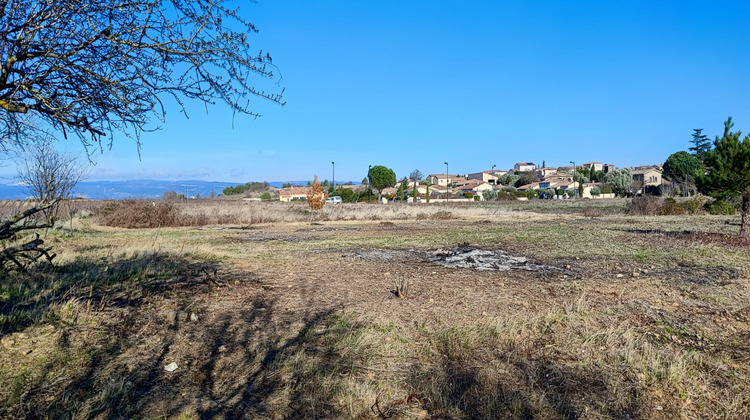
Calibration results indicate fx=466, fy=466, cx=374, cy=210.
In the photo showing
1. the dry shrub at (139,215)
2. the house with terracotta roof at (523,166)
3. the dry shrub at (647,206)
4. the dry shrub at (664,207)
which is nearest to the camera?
the dry shrub at (139,215)

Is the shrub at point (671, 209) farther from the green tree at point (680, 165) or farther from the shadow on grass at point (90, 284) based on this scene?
the green tree at point (680, 165)

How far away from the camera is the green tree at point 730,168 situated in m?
13.0

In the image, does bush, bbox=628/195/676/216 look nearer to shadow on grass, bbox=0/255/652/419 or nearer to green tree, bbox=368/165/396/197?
shadow on grass, bbox=0/255/652/419

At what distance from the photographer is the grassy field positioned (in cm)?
359

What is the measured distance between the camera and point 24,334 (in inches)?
165

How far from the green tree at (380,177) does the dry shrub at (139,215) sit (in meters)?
66.6

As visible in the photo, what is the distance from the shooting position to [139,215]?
2495 cm

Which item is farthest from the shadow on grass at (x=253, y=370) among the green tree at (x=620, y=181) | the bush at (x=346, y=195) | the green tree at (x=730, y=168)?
the green tree at (x=620, y=181)

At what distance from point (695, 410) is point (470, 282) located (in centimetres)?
389

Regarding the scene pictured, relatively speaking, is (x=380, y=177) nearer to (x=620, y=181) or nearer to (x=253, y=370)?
(x=620, y=181)

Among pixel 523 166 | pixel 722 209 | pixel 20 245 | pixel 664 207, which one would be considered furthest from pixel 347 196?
pixel 523 166

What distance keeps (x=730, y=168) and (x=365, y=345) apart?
13.8m

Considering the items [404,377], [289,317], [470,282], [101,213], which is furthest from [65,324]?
[101,213]

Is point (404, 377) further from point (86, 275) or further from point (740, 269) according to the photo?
point (740, 269)
